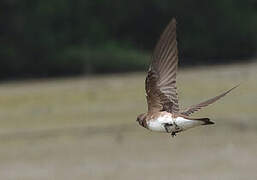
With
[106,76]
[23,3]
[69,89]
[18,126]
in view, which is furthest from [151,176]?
[23,3]

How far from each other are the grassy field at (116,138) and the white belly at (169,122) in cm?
574

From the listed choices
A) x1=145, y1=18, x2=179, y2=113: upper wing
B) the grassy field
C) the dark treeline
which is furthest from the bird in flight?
the dark treeline

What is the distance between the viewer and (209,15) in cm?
2917

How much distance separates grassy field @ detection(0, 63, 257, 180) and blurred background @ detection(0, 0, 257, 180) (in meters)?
0.02

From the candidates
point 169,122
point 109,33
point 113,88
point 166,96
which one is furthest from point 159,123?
point 109,33

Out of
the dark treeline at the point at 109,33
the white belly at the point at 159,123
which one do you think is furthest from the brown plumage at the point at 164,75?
the dark treeline at the point at 109,33

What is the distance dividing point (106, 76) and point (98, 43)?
142 inches

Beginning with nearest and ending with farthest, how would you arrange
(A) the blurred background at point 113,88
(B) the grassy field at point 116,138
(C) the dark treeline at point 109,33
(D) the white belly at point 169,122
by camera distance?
(D) the white belly at point 169,122, (B) the grassy field at point 116,138, (A) the blurred background at point 113,88, (C) the dark treeline at point 109,33

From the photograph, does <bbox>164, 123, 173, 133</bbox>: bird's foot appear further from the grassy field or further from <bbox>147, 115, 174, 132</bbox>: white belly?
the grassy field

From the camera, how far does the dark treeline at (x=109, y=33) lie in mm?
24969

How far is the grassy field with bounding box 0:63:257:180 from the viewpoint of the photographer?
31.8 feet

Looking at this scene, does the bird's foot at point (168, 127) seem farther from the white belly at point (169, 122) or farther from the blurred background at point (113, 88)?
the blurred background at point (113, 88)

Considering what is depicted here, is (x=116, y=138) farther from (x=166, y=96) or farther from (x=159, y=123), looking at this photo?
(x=159, y=123)

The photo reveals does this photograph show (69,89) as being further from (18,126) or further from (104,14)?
(104,14)
